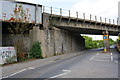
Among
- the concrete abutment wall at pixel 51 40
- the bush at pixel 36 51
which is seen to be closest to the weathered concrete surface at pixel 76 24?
the concrete abutment wall at pixel 51 40

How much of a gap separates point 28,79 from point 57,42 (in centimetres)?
1631

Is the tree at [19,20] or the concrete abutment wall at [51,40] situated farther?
the concrete abutment wall at [51,40]

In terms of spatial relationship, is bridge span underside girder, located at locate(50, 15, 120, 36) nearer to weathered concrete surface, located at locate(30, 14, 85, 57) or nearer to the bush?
weathered concrete surface, located at locate(30, 14, 85, 57)

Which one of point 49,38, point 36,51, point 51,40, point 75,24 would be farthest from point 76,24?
Result: point 36,51

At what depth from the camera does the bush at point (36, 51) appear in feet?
59.4

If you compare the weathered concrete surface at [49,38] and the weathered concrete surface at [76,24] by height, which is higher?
the weathered concrete surface at [76,24]

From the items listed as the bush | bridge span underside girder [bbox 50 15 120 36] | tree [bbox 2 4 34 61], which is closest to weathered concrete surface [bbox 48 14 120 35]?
bridge span underside girder [bbox 50 15 120 36]

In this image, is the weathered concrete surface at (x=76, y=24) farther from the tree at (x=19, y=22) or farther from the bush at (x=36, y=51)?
the bush at (x=36, y=51)

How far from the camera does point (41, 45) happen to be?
19.3 metres

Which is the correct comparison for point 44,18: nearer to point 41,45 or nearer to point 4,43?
point 41,45

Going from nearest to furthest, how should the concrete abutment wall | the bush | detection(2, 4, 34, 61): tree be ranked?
1. detection(2, 4, 34, 61): tree
2. the bush
3. the concrete abutment wall

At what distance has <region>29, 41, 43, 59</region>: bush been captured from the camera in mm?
18109

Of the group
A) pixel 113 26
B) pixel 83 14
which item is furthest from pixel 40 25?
pixel 113 26

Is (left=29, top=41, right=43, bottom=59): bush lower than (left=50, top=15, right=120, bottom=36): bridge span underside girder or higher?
lower
